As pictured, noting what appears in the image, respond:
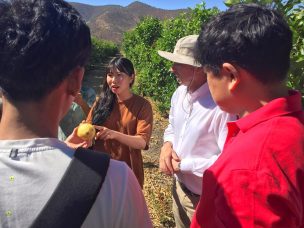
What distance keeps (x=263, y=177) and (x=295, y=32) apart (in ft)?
5.05

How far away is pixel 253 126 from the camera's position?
139 centimetres

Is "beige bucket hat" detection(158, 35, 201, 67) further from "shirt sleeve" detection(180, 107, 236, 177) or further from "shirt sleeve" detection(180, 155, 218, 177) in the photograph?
"shirt sleeve" detection(180, 155, 218, 177)

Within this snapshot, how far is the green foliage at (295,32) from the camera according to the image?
2266 mm

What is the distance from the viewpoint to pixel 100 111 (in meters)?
3.13

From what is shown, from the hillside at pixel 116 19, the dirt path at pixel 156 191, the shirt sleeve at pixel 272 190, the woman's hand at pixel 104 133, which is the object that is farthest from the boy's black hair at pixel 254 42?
the hillside at pixel 116 19

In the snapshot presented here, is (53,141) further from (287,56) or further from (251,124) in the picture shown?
(287,56)

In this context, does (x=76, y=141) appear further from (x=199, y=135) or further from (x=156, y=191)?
(x=156, y=191)

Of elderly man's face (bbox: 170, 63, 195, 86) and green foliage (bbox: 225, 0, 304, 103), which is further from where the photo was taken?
elderly man's face (bbox: 170, 63, 195, 86)

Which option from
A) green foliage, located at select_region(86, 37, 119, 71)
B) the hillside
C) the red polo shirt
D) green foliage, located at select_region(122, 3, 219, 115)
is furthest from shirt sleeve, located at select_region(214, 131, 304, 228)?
the hillside

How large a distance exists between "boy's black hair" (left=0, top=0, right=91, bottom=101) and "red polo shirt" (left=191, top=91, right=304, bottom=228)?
66 centimetres

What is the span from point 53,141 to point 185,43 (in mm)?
1824

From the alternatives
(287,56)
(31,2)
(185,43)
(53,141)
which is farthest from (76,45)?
(185,43)

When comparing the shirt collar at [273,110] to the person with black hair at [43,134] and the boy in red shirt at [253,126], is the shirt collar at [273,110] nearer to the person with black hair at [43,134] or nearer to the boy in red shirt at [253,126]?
the boy in red shirt at [253,126]

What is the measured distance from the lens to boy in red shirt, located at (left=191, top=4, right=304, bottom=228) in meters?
1.22
